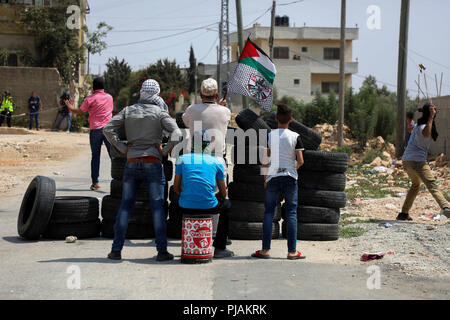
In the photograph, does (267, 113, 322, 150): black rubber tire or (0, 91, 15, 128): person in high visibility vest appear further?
(0, 91, 15, 128): person in high visibility vest

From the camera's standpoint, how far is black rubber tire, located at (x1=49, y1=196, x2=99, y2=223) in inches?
351

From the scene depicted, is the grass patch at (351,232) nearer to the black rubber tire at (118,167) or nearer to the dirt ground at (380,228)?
the dirt ground at (380,228)

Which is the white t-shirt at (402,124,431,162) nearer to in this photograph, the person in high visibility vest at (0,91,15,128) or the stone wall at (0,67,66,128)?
the person in high visibility vest at (0,91,15,128)

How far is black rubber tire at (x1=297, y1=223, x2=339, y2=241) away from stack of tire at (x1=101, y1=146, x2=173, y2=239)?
204cm

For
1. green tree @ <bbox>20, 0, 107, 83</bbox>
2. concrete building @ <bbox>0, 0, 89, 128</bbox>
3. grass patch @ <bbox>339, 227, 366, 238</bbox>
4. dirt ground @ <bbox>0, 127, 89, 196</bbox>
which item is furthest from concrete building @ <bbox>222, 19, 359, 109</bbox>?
grass patch @ <bbox>339, 227, 366, 238</bbox>

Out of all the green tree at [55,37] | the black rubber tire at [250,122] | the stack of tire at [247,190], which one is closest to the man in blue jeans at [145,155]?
the stack of tire at [247,190]

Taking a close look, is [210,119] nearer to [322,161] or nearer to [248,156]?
[248,156]

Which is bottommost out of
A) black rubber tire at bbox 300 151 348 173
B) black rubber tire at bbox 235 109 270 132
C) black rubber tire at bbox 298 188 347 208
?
black rubber tire at bbox 298 188 347 208

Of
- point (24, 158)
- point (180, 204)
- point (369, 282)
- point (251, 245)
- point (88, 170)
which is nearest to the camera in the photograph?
point (369, 282)

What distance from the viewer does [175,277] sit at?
6738mm

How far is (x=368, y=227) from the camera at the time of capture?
10.4 metres

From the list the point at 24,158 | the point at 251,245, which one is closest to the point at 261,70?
the point at 251,245

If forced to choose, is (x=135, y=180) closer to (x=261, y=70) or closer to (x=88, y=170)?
(x=261, y=70)
